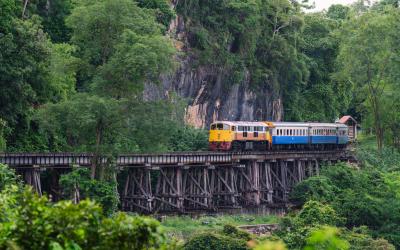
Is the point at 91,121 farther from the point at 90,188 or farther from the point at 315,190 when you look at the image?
the point at 315,190

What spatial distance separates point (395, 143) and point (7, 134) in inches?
1346

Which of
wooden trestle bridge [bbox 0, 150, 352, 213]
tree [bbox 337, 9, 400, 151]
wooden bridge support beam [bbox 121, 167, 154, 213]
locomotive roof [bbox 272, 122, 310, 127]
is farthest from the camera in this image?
tree [bbox 337, 9, 400, 151]

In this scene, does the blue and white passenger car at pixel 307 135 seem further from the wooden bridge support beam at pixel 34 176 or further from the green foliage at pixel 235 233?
the wooden bridge support beam at pixel 34 176

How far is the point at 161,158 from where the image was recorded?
40688mm

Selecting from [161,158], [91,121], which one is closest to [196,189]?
[161,158]

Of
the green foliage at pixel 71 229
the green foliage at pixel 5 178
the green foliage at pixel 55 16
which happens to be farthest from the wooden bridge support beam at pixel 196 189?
the green foliage at pixel 71 229

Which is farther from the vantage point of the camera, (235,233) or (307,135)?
(307,135)

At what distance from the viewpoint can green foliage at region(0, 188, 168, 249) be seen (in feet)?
38.9

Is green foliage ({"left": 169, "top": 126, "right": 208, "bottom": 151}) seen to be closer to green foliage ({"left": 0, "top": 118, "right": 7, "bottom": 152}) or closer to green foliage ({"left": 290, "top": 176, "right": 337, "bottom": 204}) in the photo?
green foliage ({"left": 290, "top": 176, "right": 337, "bottom": 204})

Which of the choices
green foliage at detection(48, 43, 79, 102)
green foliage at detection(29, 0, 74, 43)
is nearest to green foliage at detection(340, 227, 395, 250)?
green foliage at detection(48, 43, 79, 102)

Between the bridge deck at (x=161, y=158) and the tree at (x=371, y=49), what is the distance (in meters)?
5.74

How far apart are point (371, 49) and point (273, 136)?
10.0 m

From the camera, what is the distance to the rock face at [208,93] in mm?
52634

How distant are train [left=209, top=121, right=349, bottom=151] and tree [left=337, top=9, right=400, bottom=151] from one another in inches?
154
